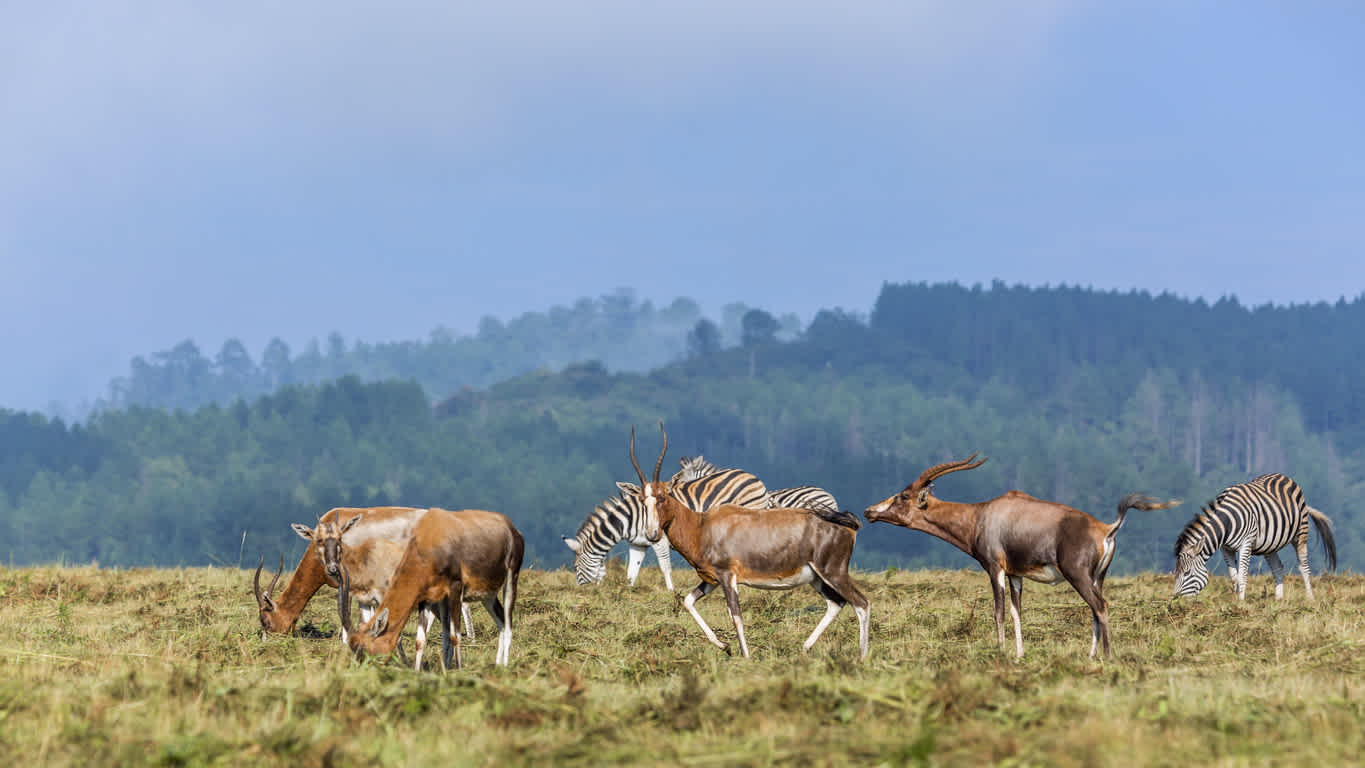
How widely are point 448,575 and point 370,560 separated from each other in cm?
179

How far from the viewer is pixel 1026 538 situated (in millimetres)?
14664

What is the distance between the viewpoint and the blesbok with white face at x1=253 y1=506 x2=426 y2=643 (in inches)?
578

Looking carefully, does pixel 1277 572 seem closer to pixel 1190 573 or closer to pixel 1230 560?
pixel 1190 573

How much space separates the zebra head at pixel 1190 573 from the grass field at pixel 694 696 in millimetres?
3647

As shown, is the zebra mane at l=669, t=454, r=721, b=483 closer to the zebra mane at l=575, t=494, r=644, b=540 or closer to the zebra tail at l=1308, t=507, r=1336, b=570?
the zebra mane at l=575, t=494, r=644, b=540

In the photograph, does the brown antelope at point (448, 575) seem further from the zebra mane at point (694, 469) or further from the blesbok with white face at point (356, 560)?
the zebra mane at point (694, 469)

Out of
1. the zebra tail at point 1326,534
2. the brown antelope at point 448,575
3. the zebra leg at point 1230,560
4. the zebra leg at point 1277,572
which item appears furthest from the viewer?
the zebra tail at point 1326,534

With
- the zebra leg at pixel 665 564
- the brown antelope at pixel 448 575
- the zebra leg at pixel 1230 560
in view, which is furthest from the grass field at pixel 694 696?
the zebra leg at pixel 665 564

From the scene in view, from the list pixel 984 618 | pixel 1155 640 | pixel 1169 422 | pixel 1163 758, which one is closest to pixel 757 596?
pixel 984 618

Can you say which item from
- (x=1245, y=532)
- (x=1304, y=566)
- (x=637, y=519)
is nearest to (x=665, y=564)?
(x=637, y=519)

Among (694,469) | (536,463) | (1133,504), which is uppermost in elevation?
(1133,504)

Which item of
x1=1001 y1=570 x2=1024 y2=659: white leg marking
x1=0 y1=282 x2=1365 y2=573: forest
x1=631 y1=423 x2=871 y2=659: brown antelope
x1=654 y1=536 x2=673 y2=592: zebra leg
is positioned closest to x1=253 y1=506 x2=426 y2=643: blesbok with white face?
x1=631 y1=423 x2=871 y2=659: brown antelope

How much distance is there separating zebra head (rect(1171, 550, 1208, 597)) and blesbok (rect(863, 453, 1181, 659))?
252 inches

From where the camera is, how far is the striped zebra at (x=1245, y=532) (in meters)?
21.1
